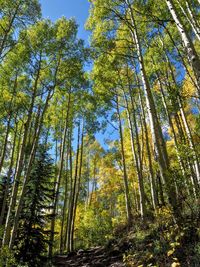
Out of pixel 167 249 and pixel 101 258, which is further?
pixel 101 258

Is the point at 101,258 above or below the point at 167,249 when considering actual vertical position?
above

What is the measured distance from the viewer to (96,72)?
11.9 m

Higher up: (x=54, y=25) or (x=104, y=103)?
(x=54, y=25)

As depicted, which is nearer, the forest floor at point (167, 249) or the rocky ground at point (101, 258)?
the forest floor at point (167, 249)

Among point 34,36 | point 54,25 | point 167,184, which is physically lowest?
point 167,184

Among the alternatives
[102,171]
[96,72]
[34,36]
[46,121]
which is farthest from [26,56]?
[102,171]

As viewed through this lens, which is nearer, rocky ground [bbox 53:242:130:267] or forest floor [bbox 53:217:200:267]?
forest floor [bbox 53:217:200:267]

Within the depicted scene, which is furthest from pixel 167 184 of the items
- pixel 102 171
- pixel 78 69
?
pixel 102 171

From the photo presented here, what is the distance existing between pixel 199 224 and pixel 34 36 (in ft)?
29.0

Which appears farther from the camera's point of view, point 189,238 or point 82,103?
point 82,103

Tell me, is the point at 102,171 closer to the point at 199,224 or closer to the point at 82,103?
the point at 82,103

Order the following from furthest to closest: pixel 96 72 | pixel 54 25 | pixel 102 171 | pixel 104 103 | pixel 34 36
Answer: pixel 102 171 < pixel 104 103 < pixel 96 72 < pixel 54 25 < pixel 34 36

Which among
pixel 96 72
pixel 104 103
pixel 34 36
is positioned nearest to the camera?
pixel 34 36

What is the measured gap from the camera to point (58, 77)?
11250 millimetres
